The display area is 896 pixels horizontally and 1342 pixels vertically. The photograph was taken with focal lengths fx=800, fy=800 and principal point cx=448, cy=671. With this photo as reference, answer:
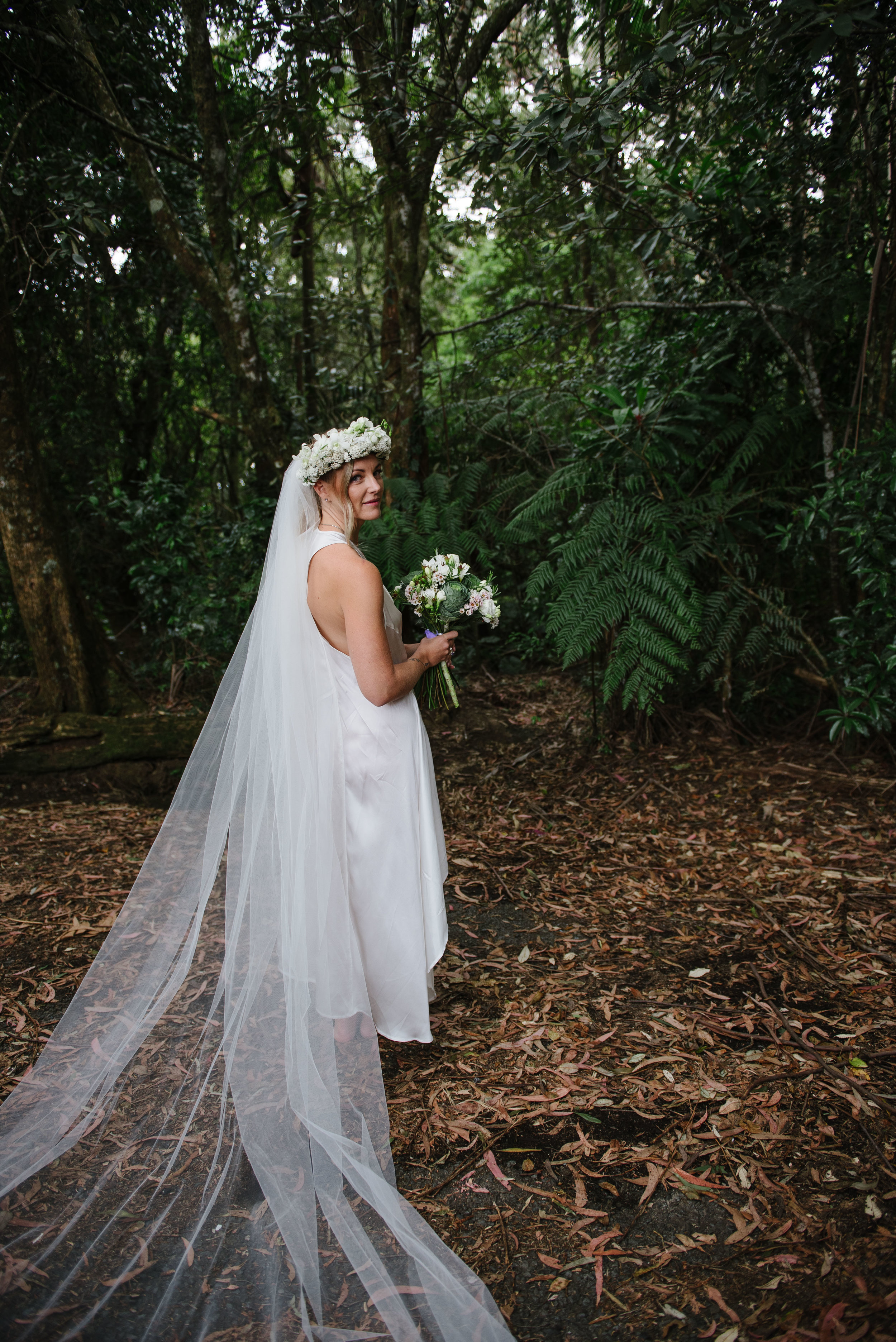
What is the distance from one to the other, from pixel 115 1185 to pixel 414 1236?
2.66ft

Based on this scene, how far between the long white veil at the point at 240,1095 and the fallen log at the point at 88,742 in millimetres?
2943

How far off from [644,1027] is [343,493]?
2.25 metres

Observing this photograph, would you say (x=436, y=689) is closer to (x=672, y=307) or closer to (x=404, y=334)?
(x=672, y=307)

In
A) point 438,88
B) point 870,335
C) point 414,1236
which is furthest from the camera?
point 438,88

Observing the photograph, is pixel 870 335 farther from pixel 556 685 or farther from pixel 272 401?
pixel 272 401

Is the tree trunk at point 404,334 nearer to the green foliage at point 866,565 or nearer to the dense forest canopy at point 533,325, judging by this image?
the dense forest canopy at point 533,325

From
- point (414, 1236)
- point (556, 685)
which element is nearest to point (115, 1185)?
point (414, 1236)

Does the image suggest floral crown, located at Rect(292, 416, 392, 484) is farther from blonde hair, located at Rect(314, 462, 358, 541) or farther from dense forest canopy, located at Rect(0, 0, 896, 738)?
dense forest canopy, located at Rect(0, 0, 896, 738)

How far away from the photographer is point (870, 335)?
4.57 meters

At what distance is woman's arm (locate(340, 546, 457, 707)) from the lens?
2570mm

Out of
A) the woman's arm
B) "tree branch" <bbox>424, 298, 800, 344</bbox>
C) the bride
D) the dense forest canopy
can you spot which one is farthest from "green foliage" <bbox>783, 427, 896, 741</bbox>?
the woman's arm

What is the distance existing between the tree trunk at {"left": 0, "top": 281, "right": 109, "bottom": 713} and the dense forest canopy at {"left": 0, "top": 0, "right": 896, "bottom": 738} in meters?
0.02

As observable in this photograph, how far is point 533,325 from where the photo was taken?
6.27 meters

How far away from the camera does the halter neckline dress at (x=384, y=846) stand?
274cm
